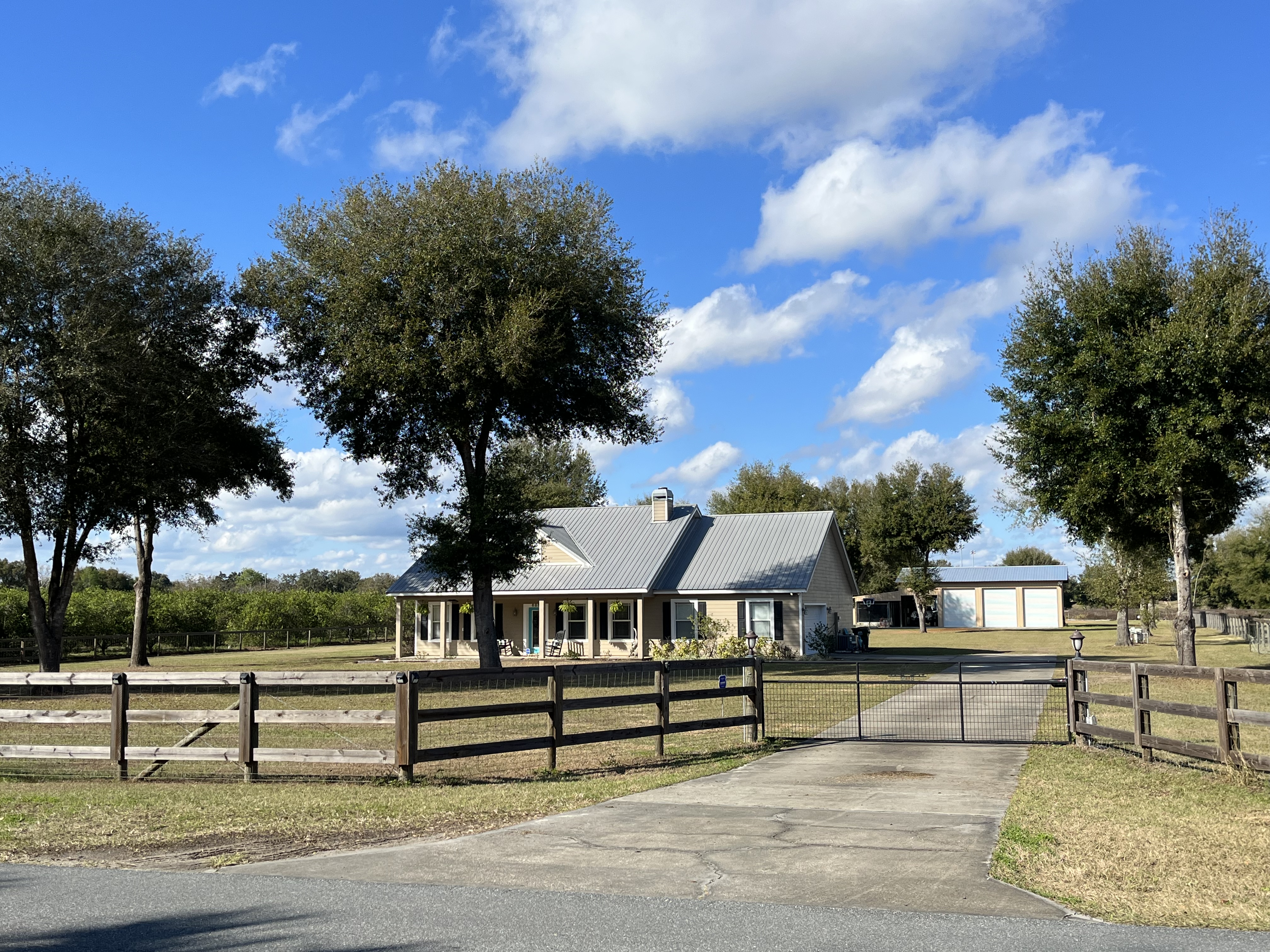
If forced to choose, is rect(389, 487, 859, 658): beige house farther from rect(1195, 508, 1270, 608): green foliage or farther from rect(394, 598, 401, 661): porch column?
rect(1195, 508, 1270, 608): green foliage

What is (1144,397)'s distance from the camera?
27156mm

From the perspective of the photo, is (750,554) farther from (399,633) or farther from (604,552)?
(399,633)

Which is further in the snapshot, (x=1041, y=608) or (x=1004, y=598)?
(x=1004, y=598)

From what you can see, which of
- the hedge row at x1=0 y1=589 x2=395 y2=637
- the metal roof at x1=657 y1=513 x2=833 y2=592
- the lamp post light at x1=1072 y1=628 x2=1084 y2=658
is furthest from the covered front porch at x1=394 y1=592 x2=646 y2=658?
the lamp post light at x1=1072 y1=628 x2=1084 y2=658

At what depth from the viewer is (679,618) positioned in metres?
40.9

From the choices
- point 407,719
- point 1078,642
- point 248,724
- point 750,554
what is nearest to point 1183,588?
point 1078,642

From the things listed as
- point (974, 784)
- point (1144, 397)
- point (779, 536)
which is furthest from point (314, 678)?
point (779, 536)

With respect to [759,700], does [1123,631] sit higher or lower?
lower

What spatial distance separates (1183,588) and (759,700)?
1880 centimetres

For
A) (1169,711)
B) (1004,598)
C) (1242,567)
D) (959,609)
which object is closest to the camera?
(1169,711)

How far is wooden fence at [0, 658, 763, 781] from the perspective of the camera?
36.4 ft

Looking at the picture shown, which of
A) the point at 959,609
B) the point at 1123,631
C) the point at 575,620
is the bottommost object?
the point at 1123,631

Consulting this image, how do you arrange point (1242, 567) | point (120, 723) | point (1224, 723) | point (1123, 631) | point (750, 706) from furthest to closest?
point (1242, 567) < point (1123, 631) < point (750, 706) < point (120, 723) < point (1224, 723)

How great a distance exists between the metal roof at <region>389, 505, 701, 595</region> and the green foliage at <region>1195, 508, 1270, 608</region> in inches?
1410
